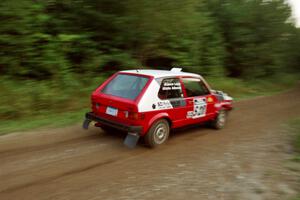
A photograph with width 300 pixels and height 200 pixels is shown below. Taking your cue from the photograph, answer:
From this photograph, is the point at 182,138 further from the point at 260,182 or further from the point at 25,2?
the point at 25,2

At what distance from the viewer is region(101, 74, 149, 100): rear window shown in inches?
263

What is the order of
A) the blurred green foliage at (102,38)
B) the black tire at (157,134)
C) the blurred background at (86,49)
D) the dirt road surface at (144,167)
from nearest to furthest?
the dirt road surface at (144,167)
the black tire at (157,134)
the blurred background at (86,49)
the blurred green foliage at (102,38)

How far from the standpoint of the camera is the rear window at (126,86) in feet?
22.0

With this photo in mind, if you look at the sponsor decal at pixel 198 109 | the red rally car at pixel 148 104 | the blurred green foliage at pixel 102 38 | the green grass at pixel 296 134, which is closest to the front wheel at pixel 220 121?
the sponsor decal at pixel 198 109

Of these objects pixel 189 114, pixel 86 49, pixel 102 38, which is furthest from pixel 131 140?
pixel 102 38

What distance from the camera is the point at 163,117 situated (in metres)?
6.92

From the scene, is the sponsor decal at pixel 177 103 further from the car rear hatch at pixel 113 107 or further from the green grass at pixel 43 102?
the green grass at pixel 43 102

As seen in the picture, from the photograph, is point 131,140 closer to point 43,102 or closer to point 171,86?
point 171,86

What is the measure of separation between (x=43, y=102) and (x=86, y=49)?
361 centimetres

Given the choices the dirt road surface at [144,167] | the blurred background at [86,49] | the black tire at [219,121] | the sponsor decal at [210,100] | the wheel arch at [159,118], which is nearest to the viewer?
the dirt road surface at [144,167]

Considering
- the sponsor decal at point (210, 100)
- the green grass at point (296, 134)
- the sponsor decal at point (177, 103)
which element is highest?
the sponsor decal at point (177, 103)

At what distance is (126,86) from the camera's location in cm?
696

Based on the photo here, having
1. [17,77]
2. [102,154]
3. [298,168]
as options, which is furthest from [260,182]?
[17,77]

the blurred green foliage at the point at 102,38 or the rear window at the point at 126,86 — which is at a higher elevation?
the blurred green foliage at the point at 102,38
